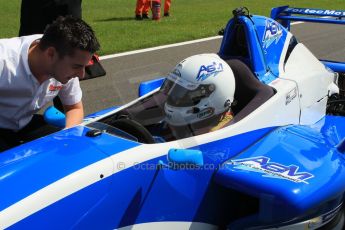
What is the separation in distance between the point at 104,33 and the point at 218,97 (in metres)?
8.30

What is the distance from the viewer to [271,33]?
359cm

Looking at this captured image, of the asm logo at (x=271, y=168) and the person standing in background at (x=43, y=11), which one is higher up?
the person standing in background at (x=43, y=11)

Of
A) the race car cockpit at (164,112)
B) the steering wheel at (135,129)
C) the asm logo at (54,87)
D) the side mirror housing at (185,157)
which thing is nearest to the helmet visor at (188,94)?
the race car cockpit at (164,112)

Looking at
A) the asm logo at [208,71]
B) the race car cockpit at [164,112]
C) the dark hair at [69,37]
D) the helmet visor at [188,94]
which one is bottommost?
the race car cockpit at [164,112]

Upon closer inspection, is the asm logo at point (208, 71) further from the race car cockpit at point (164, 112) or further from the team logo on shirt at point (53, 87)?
the team logo on shirt at point (53, 87)

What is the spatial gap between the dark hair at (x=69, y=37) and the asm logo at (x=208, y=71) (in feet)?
2.00

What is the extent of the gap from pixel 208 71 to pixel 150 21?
10570 millimetres

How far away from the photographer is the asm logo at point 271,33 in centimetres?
352

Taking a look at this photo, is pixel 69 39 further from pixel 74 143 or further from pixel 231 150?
pixel 231 150

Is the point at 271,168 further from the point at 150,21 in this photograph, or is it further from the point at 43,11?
the point at 150,21

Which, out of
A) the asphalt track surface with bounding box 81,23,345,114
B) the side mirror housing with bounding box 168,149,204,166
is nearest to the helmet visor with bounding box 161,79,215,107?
the side mirror housing with bounding box 168,149,204,166

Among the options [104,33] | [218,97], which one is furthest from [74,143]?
[104,33]

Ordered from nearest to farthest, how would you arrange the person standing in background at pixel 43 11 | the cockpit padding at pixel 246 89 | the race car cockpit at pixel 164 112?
the race car cockpit at pixel 164 112 < the cockpit padding at pixel 246 89 < the person standing in background at pixel 43 11

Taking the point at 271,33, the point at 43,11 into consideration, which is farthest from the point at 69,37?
the point at 43,11
